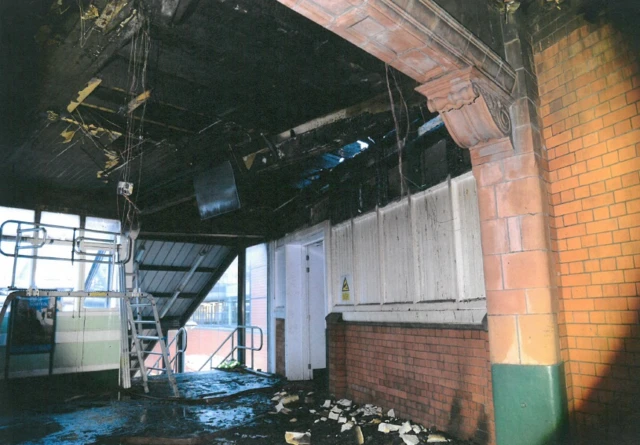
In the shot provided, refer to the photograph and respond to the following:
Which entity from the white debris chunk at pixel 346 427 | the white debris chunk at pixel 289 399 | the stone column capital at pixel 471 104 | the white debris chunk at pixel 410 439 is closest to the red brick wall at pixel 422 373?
the white debris chunk at pixel 410 439

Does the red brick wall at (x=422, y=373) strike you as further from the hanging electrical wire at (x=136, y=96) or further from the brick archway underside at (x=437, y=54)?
the hanging electrical wire at (x=136, y=96)

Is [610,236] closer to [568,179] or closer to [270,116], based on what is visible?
[568,179]

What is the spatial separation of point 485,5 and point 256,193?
614 centimetres

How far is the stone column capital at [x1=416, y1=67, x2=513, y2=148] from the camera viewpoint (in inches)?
122

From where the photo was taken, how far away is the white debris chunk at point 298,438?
4.65 metres

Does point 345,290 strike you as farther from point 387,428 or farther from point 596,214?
point 596,214

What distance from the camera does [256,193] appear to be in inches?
346

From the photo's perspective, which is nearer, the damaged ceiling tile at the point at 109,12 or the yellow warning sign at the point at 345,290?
the damaged ceiling tile at the point at 109,12

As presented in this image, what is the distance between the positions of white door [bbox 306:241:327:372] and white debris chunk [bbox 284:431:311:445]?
3921 millimetres

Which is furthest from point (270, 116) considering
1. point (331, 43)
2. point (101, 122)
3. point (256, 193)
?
point (256, 193)

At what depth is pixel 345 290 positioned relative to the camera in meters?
7.00

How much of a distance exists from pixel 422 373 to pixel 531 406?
7.38 feet

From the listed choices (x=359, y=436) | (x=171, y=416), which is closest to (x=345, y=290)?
(x=359, y=436)

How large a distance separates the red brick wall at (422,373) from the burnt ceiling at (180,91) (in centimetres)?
264
